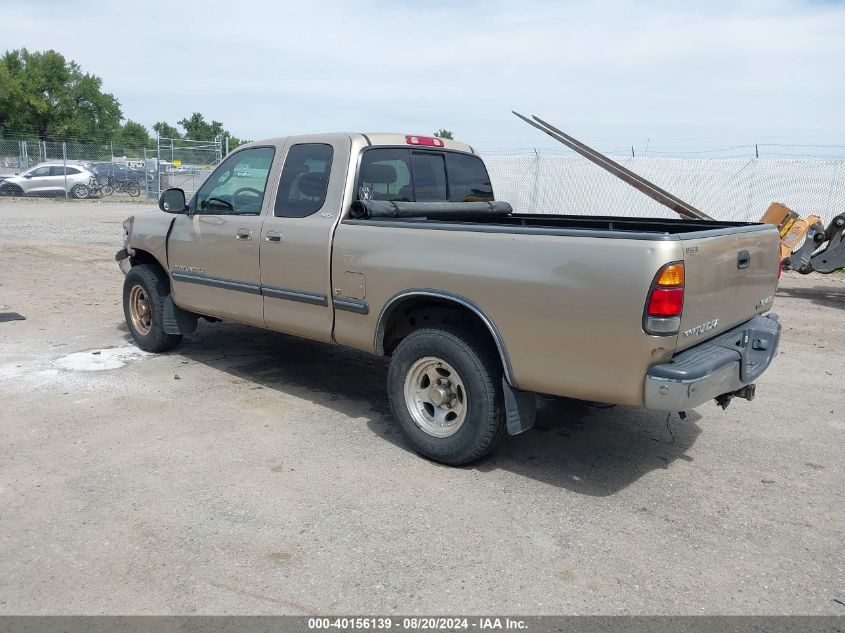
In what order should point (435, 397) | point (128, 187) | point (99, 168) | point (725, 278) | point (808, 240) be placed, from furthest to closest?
point (128, 187), point (99, 168), point (808, 240), point (435, 397), point (725, 278)

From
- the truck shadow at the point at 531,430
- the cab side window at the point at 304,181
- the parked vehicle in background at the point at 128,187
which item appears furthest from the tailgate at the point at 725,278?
the parked vehicle in background at the point at 128,187

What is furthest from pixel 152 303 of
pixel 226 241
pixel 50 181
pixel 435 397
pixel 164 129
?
pixel 164 129

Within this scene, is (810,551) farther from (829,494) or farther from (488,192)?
(488,192)

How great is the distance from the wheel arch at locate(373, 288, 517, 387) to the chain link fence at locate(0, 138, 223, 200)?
26.6 meters

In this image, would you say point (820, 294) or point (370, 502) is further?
point (820, 294)

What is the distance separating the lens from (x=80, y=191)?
31.6 m

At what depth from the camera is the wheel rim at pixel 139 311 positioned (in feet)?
22.5

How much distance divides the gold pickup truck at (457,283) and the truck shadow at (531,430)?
447 mm

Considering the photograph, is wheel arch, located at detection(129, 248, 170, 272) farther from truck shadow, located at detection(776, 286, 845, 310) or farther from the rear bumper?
truck shadow, located at detection(776, 286, 845, 310)

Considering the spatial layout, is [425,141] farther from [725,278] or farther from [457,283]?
[725,278]

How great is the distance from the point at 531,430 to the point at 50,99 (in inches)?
2897

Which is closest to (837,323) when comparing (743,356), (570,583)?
A: (743,356)

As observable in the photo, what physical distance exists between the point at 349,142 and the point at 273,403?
2031 millimetres

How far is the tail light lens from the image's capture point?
11.3 feet
